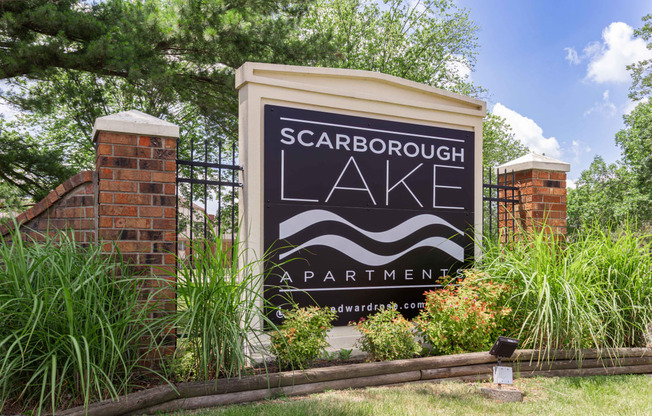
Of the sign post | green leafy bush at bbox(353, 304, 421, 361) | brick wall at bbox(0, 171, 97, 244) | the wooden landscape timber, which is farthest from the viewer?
the sign post

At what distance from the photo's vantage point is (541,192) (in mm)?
6055

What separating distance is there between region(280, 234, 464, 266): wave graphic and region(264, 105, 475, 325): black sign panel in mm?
10

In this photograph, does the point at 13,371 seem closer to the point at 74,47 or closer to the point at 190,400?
the point at 190,400

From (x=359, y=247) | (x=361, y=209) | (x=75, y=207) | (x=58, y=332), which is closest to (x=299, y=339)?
(x=359, y=247)

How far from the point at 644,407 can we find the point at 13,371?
4307mm

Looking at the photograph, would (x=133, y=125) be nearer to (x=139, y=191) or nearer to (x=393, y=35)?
(x=139, y=191)

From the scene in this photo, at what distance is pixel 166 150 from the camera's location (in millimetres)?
3920

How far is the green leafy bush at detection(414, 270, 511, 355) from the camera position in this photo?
431 cm

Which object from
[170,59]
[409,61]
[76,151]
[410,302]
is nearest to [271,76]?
[410,302]

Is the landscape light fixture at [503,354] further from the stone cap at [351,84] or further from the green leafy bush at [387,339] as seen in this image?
the stone cap at [351,84]

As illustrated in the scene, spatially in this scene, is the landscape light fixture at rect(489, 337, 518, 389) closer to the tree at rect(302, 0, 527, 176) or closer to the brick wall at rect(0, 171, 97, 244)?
the brick wall at rect(0, 171, 97, 244)

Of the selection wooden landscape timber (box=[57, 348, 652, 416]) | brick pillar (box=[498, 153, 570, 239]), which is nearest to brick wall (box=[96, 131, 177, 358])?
wooden landscape timber (box=[57, 348, 652, 416])

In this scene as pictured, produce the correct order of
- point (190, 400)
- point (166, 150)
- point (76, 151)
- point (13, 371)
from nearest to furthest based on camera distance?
point (13, 371), point (190, 400), point (166, 150), point (76, 151)

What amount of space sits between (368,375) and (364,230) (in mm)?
1496
